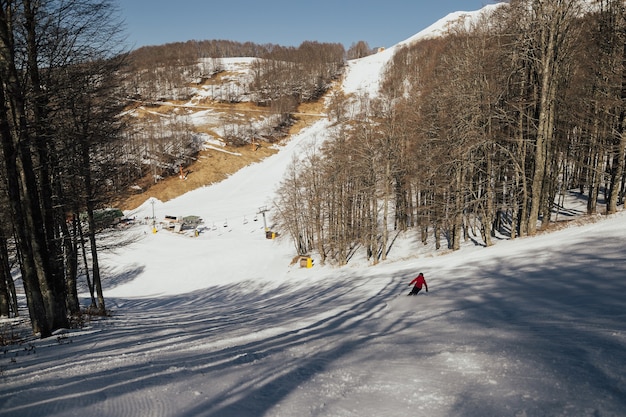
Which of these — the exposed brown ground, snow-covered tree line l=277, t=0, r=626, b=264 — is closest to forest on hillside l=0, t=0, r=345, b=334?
snow-covered tree line l=277, t=0, r=626, b=264

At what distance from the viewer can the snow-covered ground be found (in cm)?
496

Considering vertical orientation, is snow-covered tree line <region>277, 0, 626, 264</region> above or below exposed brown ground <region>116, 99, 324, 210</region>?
above

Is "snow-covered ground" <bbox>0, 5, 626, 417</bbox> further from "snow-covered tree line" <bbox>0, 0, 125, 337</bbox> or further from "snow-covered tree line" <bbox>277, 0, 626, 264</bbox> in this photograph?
"snow-covered tree line" <bbox>277, 0, 626, 264</bbox>

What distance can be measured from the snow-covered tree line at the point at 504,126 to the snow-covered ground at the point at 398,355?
4.84 m

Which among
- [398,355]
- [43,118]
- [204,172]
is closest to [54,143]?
[43,118]

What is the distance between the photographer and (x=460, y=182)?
2075cm

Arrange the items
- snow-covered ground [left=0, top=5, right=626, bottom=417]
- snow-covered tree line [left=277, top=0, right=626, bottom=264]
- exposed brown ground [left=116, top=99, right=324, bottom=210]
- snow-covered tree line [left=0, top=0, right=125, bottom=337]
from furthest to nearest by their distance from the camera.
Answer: exposed brown ground [left=116, top=99, right=324, bottom=210] → snow-covered tree line [left=277, top=0, right=626, bottom=264] → snow-covered tree line [left=0, top=0, right=125, bottom=337] → snow-covered ground [left=0, top=5, right=626, bottom=417]

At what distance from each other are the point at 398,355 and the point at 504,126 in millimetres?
17956

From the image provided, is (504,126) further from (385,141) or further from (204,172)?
(204,172)

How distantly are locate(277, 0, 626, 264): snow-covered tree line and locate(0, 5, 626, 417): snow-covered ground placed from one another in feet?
15.9

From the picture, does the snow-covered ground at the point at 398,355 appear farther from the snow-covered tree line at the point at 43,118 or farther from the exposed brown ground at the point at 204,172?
the exposed brown ground at the point at 204,172

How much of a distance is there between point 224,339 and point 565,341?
738cm

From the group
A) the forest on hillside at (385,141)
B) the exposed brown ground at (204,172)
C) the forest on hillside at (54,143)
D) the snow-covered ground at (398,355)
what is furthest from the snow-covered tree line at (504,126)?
the exposed brown ground at (204,172)

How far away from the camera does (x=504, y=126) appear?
20.3 m
